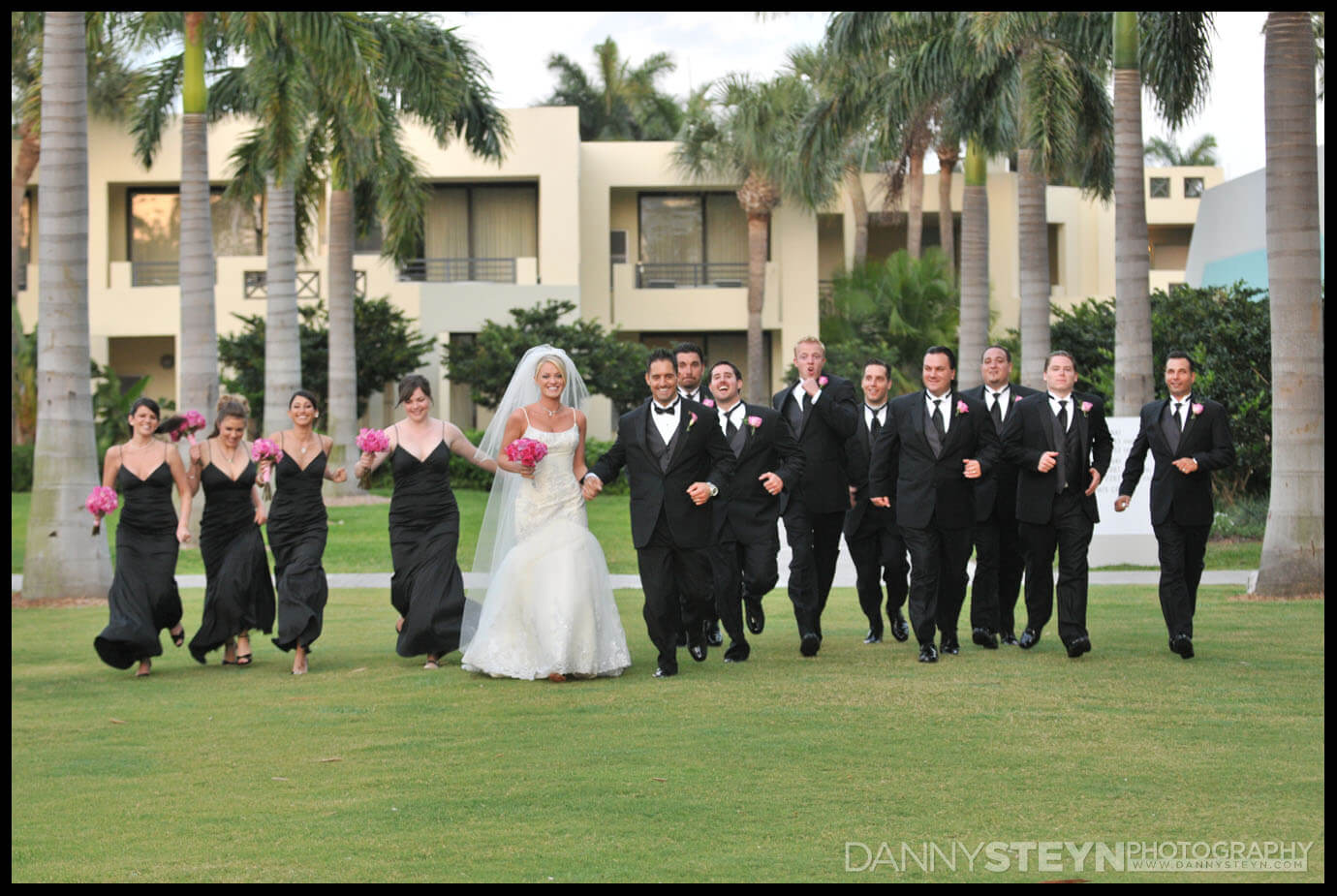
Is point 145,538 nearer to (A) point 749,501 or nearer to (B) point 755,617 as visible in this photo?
(A) point 749,501

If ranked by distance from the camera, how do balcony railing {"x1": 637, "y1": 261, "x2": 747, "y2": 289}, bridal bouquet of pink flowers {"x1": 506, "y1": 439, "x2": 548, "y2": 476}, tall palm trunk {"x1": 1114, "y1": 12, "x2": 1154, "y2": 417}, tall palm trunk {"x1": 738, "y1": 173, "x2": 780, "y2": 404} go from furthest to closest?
balcony railing {"x1": 637, "y1": 261, "x2": 747, "y2": 289} < tall palm trunk {"x1": 738, "y1": 173, "x2": 780, "y2": 404} < tall palm trunk {"x1": 1114, "y1": 12, "x2": 1154, "y2": 417} < bridal bouquet of pink flowers {"x1": 506, "y1": 439, "x2": 548, "y2": 476}

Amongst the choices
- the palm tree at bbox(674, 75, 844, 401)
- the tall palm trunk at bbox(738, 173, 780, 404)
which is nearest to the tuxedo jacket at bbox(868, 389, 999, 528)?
the palm tree at bbox(674, 75, 844, 401)

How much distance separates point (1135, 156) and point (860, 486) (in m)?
10.1

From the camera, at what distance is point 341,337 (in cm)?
3011

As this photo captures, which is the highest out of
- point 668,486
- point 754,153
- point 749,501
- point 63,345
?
point 754,153

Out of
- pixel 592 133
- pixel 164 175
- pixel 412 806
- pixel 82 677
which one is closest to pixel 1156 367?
pixel 82 677

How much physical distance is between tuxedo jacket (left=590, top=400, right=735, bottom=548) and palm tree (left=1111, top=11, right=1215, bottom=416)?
10238mm

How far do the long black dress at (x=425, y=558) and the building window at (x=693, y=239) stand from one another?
32410 millimetres

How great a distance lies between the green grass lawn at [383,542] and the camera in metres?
19.0

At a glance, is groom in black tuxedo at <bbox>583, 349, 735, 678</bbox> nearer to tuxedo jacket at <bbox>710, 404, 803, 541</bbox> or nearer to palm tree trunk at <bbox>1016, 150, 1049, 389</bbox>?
tuxedo jacket at <bbox>710, 404, 803, 541</bbox>

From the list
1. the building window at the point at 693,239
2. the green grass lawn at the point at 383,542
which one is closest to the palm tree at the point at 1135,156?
the green grass lawn at the point at 383,542

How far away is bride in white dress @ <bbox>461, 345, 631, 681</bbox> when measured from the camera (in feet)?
34.6

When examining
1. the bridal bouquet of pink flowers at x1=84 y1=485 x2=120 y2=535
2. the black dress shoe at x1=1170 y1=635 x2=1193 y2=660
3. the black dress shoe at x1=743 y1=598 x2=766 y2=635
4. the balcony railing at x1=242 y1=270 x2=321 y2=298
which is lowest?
the black dress shoe at x1=1170 y1=635 x2=1193 y2=660

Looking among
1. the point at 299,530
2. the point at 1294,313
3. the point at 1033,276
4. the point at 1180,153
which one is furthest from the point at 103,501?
the point at 1180,153
